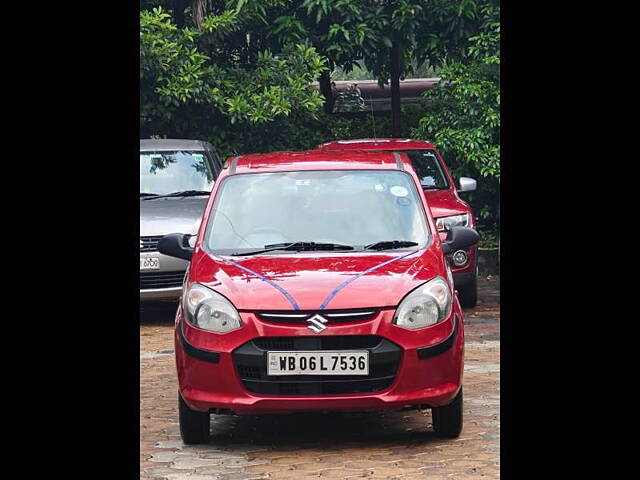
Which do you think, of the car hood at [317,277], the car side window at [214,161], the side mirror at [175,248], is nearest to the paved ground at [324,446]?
the car hood at [317,277]

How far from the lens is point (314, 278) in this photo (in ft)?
23.5

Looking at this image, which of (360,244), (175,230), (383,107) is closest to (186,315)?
(360,244)

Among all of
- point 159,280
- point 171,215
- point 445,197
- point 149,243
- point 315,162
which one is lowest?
point 159,280

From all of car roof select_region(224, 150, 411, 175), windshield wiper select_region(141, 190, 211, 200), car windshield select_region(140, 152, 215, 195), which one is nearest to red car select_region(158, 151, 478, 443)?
car roof select_region(224, 150, 411, 175)

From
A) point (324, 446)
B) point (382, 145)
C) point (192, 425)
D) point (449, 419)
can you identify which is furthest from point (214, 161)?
point (449, 419)

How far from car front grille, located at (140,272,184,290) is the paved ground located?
3343mm

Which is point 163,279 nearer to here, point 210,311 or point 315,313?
point 210,311

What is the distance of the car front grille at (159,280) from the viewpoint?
41.6 ft

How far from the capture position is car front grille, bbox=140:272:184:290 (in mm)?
12680

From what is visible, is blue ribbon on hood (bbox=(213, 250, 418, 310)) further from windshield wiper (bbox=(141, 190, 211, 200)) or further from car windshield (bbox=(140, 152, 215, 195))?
car windshield (bbox=(140, 152, 215, 195))

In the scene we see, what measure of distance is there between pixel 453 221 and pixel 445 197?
2.09ft

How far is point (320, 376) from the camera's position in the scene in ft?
22.5
